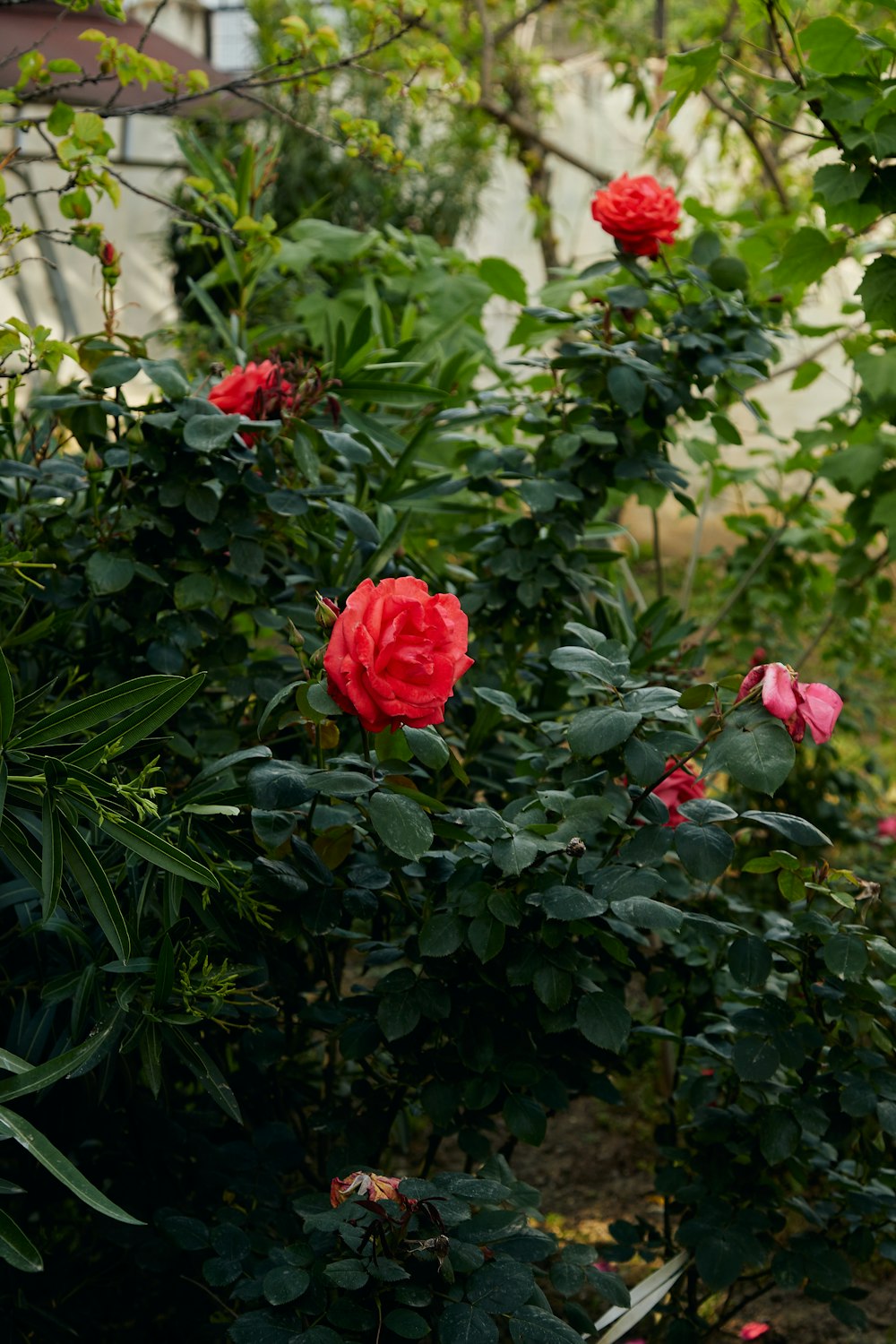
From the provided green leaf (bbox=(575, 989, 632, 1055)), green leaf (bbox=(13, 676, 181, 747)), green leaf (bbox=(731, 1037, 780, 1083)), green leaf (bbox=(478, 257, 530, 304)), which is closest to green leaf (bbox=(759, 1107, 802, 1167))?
green leaf (bbox=(731, 1037, 780, 1083))

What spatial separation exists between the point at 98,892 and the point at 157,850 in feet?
0.18

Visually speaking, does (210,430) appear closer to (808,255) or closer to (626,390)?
(626,390)

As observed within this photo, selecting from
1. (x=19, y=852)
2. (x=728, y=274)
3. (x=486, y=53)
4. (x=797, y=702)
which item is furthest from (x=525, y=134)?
(x=19, y=852)

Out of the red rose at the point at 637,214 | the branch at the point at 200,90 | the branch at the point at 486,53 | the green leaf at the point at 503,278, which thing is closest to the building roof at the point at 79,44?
the branch at the point at 486,53

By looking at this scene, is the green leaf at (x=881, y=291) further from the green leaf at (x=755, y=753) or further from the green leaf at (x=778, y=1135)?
the green leaf at (x=778, y=1135)

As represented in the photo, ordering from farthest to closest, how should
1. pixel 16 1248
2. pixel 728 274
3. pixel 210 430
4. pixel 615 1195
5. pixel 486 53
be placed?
pixel 486 53 < pixel 615 1195 < pixel 728 274 < pixel 210 430 < pixel 16 1248

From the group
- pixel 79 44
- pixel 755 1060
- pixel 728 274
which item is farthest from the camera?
pixel 79 44

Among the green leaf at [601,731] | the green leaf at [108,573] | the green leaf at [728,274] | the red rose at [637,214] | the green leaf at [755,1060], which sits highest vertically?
the red rose at [637,214]

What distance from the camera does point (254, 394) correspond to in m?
1.26

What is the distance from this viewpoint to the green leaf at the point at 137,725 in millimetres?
880

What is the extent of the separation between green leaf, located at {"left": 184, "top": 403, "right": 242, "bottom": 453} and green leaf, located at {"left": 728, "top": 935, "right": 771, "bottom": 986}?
0.66 m

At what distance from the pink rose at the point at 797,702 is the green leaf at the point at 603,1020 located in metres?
0.27

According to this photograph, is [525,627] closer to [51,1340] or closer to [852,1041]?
[852,1041]

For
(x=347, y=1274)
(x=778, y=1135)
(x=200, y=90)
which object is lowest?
(x=778, y=1135)
